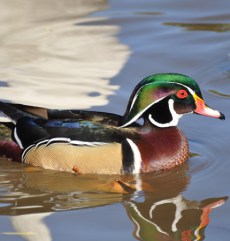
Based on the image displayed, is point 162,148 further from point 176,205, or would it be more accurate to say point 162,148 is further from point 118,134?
point 176,205

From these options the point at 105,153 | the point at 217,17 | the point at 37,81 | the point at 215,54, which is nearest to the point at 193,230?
the point at 105,153

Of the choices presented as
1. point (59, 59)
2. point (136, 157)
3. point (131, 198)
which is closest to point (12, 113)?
point (136, 157)

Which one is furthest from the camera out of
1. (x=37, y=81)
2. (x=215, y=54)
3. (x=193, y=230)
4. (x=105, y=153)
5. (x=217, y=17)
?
(x=217, y=17)

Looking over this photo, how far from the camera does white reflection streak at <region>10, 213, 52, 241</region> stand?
5879 mm

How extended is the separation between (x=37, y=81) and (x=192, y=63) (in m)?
1.83

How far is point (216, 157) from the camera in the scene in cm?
743

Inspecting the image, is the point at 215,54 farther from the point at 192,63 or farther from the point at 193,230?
the point at 193,230

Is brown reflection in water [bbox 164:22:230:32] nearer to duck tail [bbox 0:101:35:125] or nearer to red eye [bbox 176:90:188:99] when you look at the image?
red eye [bbox 176:90:188:99]

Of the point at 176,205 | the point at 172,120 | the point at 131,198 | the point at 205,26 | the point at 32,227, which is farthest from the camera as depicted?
the point at 205,26

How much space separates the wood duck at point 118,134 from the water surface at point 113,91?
4.2 inches

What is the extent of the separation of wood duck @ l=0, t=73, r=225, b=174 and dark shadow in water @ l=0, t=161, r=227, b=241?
0.10m

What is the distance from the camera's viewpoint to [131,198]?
6.64 m

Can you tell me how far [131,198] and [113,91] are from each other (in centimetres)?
247

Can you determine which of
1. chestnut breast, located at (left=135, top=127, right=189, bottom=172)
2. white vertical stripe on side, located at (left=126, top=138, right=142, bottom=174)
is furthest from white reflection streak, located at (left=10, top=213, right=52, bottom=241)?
chestnut breast, located at (left=135, top=127, right=189, bottom=172)
